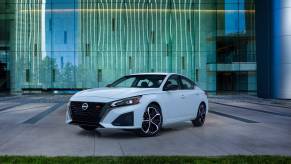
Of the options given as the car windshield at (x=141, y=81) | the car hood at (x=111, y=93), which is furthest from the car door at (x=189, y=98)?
the car hood at (x=111, y=93)

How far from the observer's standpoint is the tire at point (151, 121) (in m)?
10.0

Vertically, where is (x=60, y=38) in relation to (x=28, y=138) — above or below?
above

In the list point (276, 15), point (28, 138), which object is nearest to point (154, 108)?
point (28, 138)

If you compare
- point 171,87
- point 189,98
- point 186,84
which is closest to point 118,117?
point 171,87

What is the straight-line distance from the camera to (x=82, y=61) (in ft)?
126

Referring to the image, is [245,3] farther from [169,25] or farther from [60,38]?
[60,38]

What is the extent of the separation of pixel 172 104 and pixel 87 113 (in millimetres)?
2203

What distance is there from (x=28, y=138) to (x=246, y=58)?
99.1ft

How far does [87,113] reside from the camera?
388 inches

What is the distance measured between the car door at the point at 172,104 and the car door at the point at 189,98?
0.17m

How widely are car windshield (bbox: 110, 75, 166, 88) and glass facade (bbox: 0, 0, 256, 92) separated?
2681 centimetres

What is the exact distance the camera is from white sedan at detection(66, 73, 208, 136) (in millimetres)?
9633

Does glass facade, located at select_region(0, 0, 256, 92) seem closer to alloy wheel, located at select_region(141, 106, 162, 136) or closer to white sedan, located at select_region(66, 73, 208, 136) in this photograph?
white sedan, located at select_region(66, 73, 208, 136)

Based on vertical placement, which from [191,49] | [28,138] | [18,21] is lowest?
[28,138]
